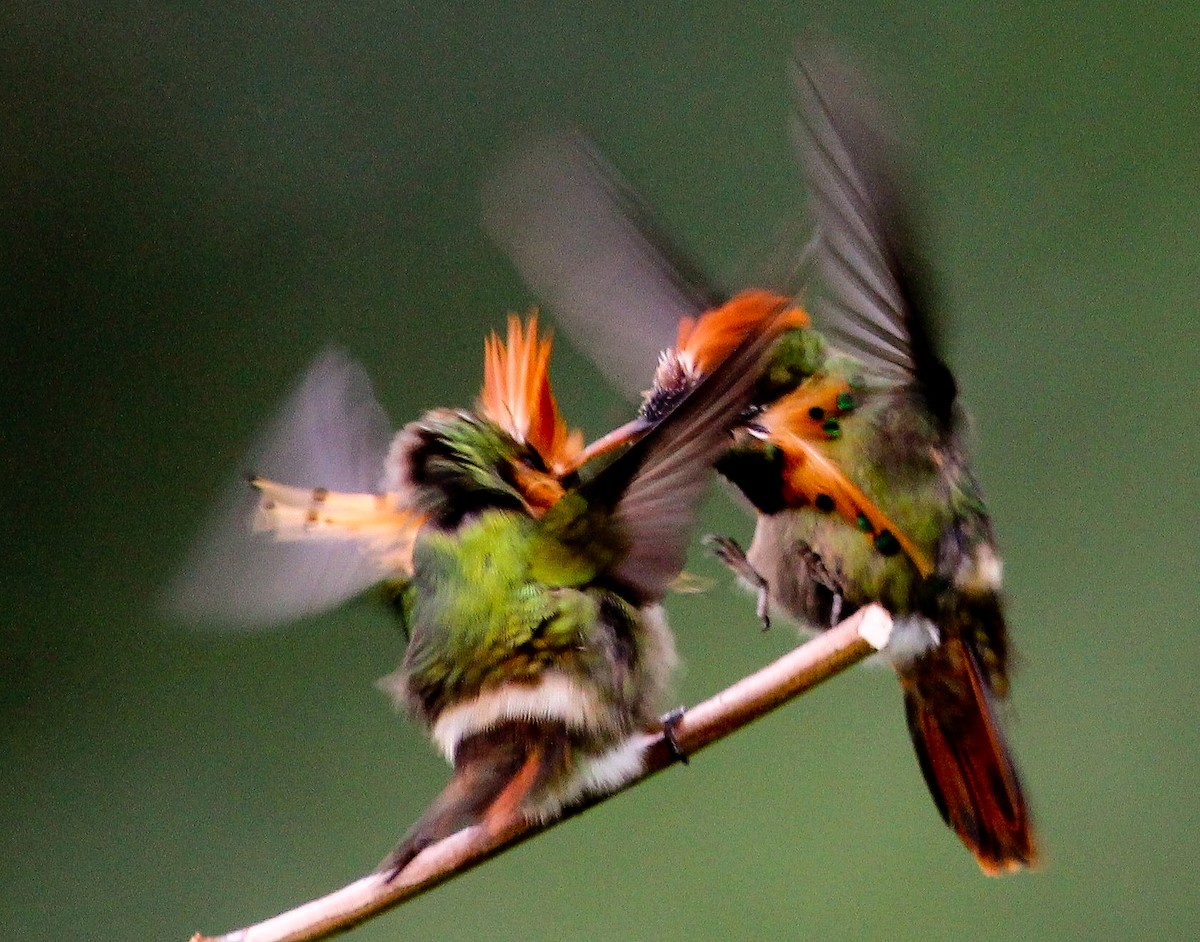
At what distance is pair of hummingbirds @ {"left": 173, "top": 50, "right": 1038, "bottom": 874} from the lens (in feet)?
3.07

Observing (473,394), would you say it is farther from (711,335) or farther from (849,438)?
(711,335)

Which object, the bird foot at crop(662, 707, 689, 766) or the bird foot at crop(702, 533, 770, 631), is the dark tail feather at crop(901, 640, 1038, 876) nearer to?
the bird foot at crop(702, 533, 770, 631)

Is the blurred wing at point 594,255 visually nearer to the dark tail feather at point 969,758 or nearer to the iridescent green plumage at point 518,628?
the iridescent green plumage at point 518,628

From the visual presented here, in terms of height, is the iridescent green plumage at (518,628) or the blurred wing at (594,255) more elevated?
the blurred wing at (594,255)

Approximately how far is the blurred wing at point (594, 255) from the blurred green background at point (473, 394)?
0.73m

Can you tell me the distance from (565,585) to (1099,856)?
4.04ft

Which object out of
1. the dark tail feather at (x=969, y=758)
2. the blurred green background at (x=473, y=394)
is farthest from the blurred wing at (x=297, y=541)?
the blurred green background at (x=473, y=394)

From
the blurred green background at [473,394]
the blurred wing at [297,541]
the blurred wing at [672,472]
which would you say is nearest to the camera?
the blurred wing at [672,472]

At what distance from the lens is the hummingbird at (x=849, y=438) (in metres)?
1.06

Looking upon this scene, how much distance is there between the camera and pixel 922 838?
6.39 ft

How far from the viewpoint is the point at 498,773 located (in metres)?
0.97

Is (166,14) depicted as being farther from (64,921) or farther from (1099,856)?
(1099,856)

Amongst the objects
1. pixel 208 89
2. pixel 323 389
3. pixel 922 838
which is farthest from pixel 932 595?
pixel 208 89

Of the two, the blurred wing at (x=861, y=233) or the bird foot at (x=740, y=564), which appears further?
the bird foot at (x=740, y=564)
